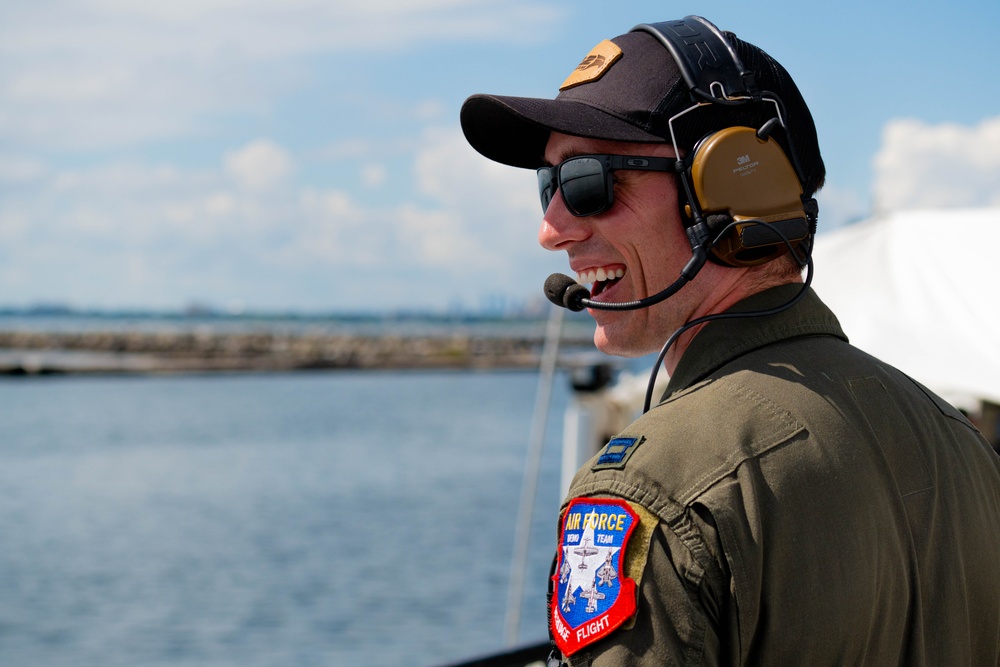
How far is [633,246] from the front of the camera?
1.46 meters

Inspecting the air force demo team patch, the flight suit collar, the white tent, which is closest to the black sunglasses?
the flight suit collar

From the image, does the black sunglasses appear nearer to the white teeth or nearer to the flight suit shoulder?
the white teeth

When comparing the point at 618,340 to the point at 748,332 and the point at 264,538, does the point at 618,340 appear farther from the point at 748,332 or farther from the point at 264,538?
the point at 264,538

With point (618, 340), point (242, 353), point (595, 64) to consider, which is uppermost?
point (595, 64)

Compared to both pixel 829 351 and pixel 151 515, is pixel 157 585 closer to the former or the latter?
pixel 151 515

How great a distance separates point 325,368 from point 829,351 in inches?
2883

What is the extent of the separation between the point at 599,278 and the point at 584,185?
154mm

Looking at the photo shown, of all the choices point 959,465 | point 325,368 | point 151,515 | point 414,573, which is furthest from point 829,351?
point 325,368

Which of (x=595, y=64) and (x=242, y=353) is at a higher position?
(x=595, y=64)

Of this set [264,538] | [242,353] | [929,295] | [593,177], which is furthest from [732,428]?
[242,353]

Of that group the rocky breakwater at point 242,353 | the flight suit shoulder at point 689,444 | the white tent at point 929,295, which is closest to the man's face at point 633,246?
the flight suit shoulder at point 689,444

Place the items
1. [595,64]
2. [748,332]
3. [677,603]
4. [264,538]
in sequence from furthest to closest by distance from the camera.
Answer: [264,538], [595,64], [748,332], [677,603]

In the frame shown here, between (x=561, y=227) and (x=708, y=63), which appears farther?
(x=561, y=227)

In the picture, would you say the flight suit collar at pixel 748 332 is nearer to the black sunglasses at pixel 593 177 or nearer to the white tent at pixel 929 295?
the black sunglasses at pixel 593 177
